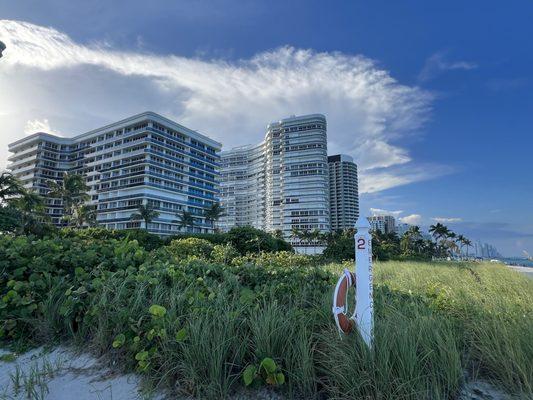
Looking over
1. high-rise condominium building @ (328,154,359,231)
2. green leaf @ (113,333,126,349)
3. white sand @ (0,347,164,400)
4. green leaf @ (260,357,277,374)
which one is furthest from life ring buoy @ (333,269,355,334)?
high-rise condominium building @ (328,154,359,231)

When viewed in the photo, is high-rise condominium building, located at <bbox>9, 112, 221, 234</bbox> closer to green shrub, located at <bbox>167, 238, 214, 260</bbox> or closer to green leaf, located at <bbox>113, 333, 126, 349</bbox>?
green shrub, located at <bbox>167, 238, 214, 260</bbox>

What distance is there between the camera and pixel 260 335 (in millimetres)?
2838

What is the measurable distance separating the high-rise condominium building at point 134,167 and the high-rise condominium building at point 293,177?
24.7 meters

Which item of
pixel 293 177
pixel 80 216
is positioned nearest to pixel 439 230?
pixel 293 177

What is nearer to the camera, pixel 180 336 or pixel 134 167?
pixel 180 336

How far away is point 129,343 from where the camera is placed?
3229 millimetres

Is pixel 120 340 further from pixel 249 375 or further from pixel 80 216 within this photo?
pixel 80 216

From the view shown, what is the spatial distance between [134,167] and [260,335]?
274 ft

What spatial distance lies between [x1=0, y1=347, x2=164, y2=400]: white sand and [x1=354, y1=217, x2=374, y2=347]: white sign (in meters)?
1.80

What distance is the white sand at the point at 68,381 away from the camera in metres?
2.86

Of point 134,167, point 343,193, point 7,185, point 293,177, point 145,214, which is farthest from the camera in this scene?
point 343,193

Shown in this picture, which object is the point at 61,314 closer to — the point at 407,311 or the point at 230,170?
the point at 407,311

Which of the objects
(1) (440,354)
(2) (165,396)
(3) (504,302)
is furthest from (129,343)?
(3) (504,302)

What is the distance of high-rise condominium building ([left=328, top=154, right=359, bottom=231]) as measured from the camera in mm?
135875
